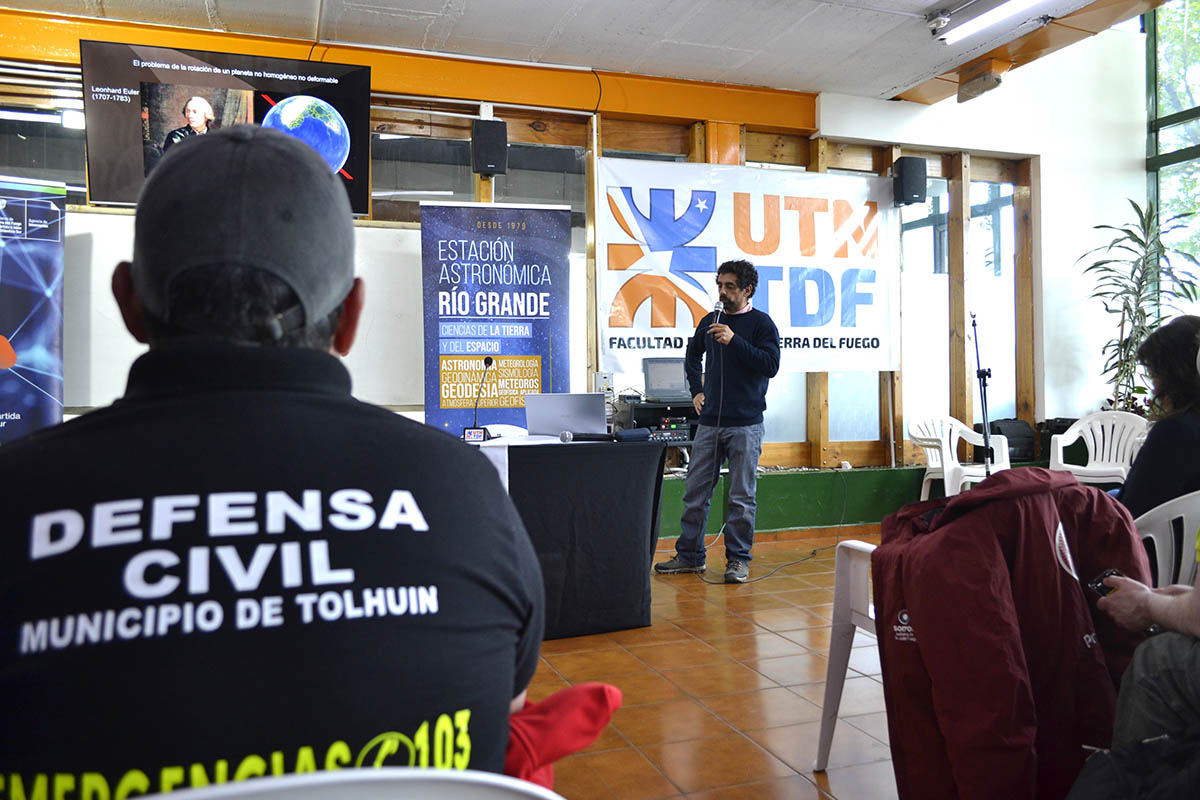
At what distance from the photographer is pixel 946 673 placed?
5.62 feet

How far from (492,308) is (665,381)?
3.94 feet

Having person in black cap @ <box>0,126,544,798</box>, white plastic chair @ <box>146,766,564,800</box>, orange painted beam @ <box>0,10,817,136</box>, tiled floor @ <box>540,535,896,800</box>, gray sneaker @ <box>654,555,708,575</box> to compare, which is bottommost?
tiled floor @ <box>540,535,896,800</box>

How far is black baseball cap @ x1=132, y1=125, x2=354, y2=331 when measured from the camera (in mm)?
770

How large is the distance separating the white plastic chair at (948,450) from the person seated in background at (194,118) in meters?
5.09

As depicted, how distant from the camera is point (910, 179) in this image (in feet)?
21.3

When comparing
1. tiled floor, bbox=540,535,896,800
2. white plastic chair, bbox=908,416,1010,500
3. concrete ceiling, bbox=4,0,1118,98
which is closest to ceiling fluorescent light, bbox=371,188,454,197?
concrete ceiling, bbox=4,0,1118,98

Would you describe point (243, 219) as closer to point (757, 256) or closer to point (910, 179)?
point (757, 256)

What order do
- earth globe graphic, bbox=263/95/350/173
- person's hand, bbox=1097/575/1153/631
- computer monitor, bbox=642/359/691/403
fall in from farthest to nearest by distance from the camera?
computer monitor, bbox=642/359/691/403 → earth globe graphic, bbox=263/95/350/173 → person's hand, bbox=1097/575/1153/631

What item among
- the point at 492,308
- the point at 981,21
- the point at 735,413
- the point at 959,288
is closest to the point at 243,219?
the point at 735,413

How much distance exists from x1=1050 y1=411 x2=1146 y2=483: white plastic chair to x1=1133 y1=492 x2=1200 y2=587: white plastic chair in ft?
13.6

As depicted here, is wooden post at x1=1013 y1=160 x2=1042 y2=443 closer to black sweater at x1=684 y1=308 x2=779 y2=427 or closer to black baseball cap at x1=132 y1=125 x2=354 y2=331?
black sweater at x1=684 y1=308 x2=779 y2=427

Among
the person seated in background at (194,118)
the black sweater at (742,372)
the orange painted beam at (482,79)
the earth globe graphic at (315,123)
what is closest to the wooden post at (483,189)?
the orange painted beam at (482,79)

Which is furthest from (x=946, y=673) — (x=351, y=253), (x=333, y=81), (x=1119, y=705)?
(x=333, y=81)

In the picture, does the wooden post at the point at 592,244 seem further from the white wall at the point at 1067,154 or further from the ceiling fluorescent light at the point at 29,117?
the ceiling fluorescent light at the point at 29,117
